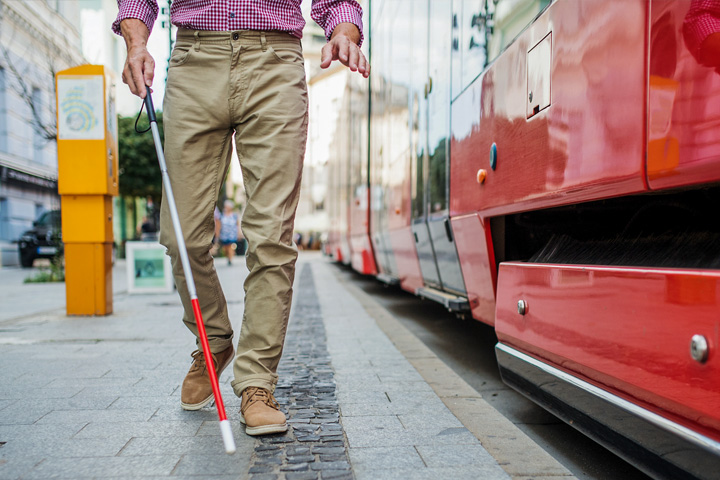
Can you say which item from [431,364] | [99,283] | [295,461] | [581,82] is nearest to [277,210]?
[295,461]

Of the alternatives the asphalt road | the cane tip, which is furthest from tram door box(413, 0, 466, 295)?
A: the cane tip

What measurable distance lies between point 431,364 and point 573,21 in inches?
91.0

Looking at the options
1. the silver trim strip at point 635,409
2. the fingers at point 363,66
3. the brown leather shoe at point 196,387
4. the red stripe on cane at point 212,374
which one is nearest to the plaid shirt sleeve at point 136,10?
the fingers at point 363,66

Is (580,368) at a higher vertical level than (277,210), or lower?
lower

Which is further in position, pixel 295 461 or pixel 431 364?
pixel 431 364

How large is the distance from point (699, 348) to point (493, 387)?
2.05m

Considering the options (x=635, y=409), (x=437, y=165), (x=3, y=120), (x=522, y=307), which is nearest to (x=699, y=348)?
(x=635, y=409)

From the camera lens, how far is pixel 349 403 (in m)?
2.67

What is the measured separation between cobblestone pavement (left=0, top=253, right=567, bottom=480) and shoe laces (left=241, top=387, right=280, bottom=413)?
0.11m

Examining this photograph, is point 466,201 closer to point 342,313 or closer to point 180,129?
point 180,129

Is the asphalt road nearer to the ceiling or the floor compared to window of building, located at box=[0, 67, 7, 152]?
nearer to the floor

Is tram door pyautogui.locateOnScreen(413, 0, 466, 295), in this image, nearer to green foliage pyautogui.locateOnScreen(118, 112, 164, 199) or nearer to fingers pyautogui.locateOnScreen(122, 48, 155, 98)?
fingers pyautogui.locateOnScreen(122, 48, 155, 98)

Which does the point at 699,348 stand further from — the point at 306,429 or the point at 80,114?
the point at 80,114

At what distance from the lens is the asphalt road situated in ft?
7.10
